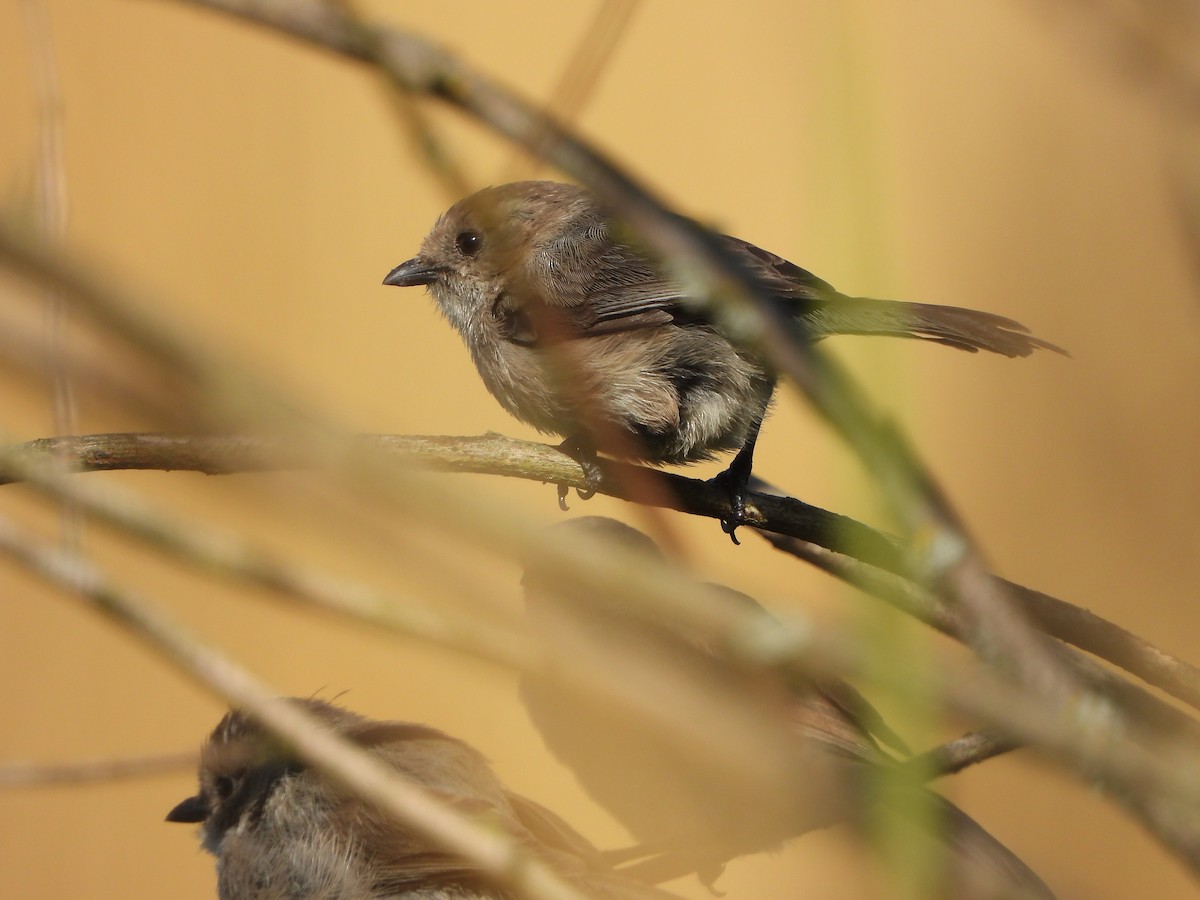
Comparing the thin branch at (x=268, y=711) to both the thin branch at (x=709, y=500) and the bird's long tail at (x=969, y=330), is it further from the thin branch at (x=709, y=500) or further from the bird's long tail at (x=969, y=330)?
the bird's long tail at (x=969, y=330)

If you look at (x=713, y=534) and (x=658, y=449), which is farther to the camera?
(x=713, y=534)

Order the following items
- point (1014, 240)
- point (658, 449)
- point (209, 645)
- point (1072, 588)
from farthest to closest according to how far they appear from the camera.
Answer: point (1014, 240), point (1072, 588), point (658, 449), point (209, 645)

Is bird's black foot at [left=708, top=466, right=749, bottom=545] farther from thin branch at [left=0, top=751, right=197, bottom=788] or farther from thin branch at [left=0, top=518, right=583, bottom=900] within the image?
thin branch at [left=0, top=518, right=583, bottom=900]

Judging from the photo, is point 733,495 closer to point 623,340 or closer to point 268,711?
point 623,340

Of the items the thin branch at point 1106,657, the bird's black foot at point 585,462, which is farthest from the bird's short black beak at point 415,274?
the thin branch at point 1106,657

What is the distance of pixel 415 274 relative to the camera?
11.0 feet

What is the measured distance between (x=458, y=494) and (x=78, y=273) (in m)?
0.27

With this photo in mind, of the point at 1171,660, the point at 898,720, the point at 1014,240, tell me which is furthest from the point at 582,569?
the point at 1014,240

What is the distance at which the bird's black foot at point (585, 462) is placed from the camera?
2.16m

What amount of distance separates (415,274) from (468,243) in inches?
6.9

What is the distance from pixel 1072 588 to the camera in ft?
14.2

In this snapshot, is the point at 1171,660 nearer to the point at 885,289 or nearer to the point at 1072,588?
the point at 885,289

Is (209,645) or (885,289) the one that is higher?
(885,289)

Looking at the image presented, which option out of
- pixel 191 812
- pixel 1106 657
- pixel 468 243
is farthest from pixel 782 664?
pixel 468 243
